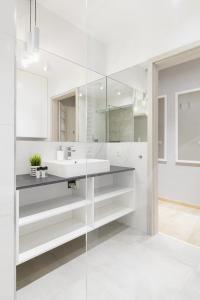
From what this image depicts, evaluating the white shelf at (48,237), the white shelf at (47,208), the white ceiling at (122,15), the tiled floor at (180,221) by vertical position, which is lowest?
the tiled floor at (180,221)

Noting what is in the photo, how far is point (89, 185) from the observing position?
190 cm

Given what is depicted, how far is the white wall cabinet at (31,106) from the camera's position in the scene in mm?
1665

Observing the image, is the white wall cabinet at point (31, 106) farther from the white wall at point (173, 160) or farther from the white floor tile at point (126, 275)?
the white wall at point (173, 160)

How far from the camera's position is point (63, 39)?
201cm

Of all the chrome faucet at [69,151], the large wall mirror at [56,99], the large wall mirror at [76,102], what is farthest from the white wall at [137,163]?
the chrome faucet at [69,151]

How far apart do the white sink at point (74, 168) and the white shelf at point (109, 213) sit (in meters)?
0.54

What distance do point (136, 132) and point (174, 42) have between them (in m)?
1.02

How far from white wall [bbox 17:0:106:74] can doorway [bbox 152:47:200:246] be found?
2.36 ft

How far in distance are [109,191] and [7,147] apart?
141 centimetres

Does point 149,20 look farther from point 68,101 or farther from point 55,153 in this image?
point 55,153

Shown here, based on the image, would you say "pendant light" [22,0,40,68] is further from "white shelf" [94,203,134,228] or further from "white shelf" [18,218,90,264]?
"white shelf" [94,203,134,228]

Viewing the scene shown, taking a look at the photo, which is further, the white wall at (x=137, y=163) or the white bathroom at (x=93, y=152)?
the white wall at (x=137, y=163)

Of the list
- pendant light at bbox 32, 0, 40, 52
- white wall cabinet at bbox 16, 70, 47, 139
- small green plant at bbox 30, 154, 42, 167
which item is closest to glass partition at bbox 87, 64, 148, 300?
small green plant at bbox 30, 154, 42, 167

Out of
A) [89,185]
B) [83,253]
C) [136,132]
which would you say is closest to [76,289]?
[83,253]
